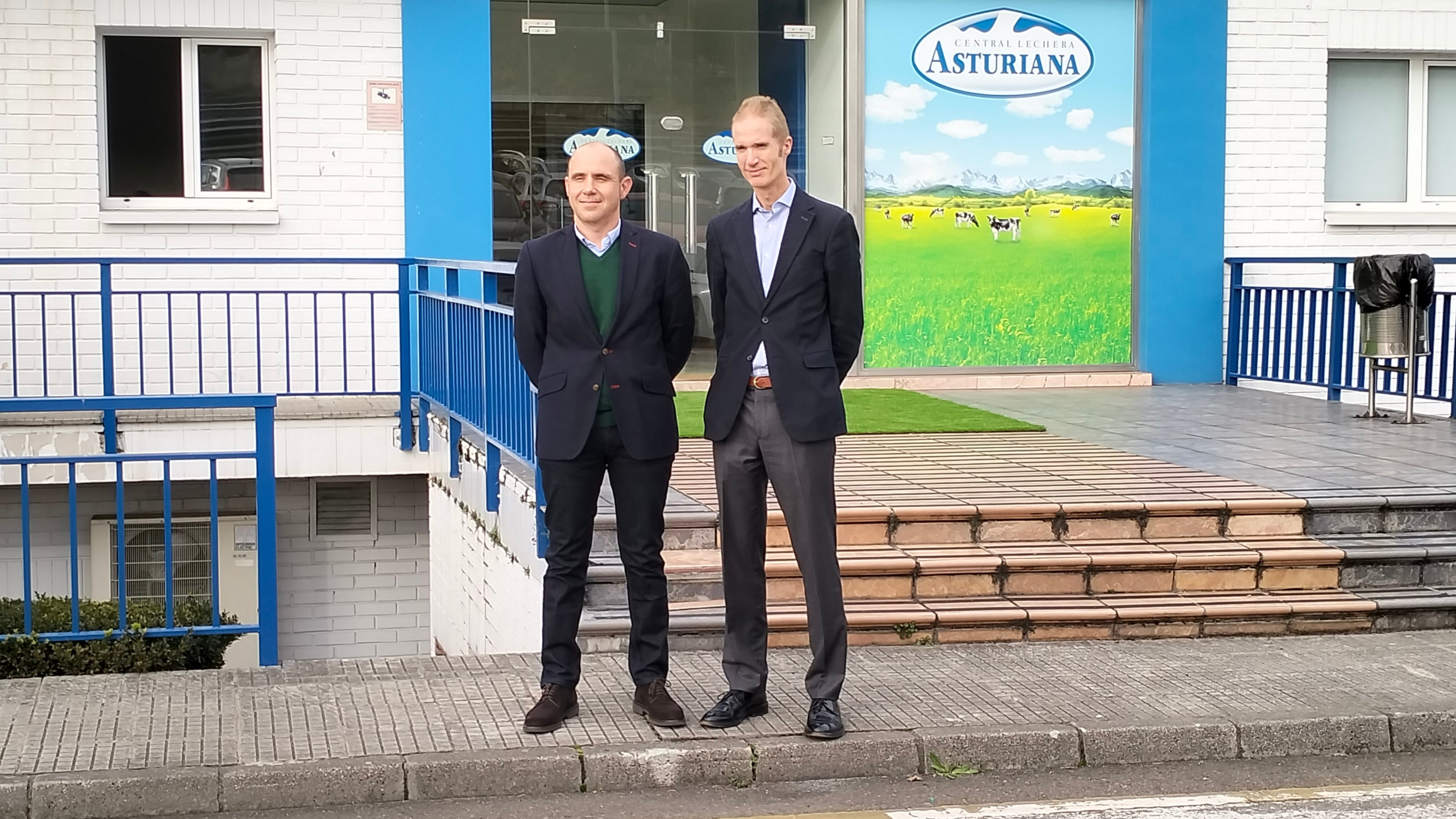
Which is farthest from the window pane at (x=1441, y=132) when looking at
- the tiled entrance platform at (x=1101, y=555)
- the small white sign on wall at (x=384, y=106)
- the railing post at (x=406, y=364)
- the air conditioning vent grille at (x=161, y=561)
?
the air conditioning vent grille at (x=161, y=561)

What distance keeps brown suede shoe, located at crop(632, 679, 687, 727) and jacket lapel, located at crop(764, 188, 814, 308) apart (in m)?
1.40

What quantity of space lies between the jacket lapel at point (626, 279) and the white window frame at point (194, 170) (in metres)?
7.69

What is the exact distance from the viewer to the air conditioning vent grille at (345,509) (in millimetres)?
13297

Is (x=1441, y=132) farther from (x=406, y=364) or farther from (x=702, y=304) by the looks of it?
(x=406, y=364)

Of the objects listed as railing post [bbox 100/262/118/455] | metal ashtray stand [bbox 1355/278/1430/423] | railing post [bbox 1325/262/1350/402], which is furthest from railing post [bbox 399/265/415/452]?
railing post [bbox 1325/262/1350/402]

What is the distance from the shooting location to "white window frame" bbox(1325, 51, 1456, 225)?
48.0 feet

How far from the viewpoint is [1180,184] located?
46.8 ft

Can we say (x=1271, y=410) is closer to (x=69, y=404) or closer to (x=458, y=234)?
→ (x=458, y=234)

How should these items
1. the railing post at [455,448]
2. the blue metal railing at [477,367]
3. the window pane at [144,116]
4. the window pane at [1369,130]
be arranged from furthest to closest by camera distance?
1. the window pane at [1369,130]
2. the window pane at [144,116]
3. the railing post at [455,448]
4. the blue metal railing at [477,367]

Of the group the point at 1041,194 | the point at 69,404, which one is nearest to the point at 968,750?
the point at 69,404

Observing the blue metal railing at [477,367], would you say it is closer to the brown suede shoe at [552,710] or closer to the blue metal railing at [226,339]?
the blue metal railing at [226,339]

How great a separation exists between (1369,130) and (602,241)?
11.2 metres

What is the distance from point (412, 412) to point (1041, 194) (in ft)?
19.0

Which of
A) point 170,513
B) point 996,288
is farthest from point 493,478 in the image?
point 996,288
